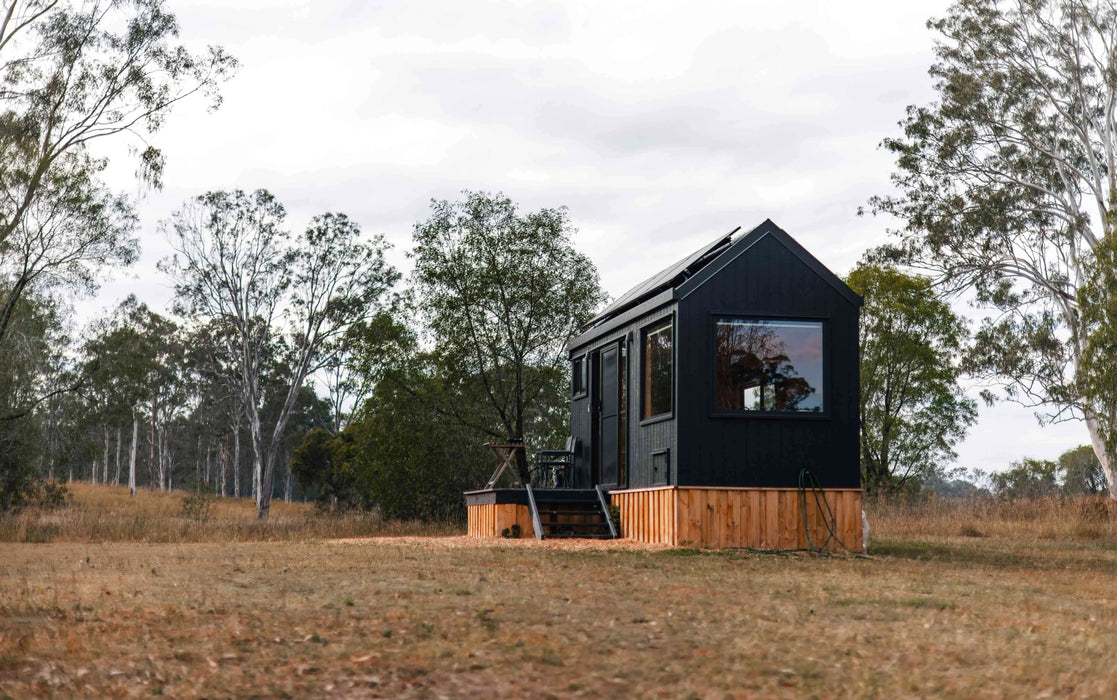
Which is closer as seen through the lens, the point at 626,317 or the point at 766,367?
the point at 766,367

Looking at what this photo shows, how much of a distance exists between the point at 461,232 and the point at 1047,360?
589 inches

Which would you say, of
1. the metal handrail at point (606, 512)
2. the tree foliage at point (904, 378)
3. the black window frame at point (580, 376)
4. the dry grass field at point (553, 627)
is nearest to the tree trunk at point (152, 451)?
the tree foliage at point (904, 378)

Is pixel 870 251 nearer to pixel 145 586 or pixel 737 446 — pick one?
pixel 737 446

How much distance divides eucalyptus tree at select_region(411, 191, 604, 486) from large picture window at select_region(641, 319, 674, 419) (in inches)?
288

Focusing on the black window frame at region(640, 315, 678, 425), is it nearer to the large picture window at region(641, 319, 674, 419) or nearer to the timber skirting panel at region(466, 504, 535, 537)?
the large picture window at region(641, 319, 674, 419)

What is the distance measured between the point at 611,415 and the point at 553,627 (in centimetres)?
998

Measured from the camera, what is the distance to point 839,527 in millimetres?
12961

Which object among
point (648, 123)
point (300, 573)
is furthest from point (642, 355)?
point (300, 573)

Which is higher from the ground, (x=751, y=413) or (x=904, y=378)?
(x=904, y=378)

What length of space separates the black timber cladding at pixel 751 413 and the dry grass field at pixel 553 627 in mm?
1650

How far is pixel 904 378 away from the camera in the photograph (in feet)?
95.3

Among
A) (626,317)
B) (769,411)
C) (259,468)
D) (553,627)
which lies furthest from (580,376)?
(259,468)

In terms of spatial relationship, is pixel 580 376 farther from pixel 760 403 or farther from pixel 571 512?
pixel 760 403

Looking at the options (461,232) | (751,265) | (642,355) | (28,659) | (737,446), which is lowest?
(28,659)
